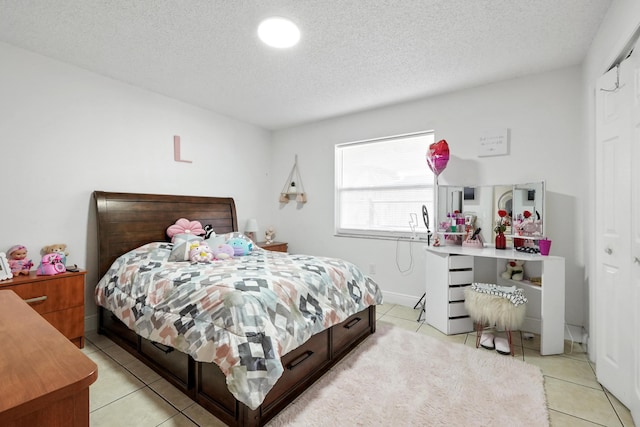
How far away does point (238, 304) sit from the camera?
163 cm

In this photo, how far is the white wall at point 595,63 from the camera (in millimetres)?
1677

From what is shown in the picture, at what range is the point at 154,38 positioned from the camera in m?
2.30

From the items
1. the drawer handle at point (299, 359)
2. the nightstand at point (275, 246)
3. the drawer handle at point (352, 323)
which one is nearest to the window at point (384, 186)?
the nightstand at point (275, 246)

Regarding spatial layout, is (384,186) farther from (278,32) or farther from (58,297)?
(58,297)

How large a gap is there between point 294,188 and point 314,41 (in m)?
2.44

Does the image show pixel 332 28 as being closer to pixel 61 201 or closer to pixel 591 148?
pixel 591 148

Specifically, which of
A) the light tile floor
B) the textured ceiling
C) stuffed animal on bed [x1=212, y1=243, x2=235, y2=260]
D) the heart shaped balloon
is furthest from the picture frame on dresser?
the heart shaped balloon

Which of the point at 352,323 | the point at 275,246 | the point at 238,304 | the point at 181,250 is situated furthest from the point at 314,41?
the point at 275,246

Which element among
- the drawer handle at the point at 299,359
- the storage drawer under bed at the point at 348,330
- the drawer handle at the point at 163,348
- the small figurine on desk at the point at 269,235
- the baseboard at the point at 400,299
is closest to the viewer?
the drawer handle at the point at 299,359

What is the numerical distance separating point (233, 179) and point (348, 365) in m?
2.97

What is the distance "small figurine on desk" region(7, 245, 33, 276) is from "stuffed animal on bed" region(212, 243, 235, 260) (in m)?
1.39

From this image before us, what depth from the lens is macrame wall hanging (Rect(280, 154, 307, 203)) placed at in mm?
4480

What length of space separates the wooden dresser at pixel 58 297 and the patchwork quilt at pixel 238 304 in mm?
190

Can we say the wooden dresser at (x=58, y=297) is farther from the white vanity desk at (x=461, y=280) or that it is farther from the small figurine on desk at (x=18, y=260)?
the white vanity desk at (x=461, y=280)
